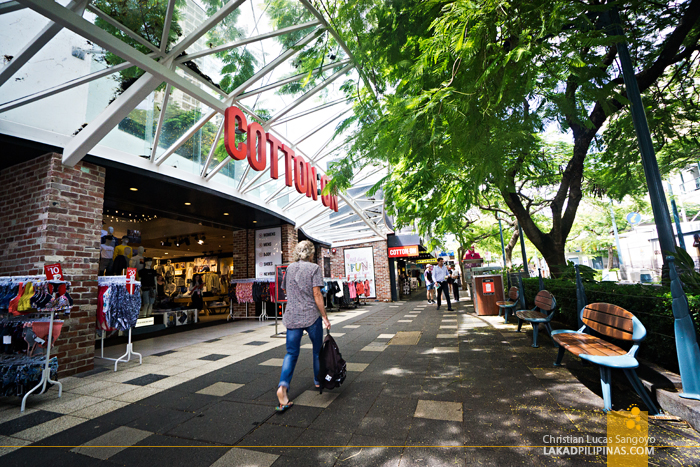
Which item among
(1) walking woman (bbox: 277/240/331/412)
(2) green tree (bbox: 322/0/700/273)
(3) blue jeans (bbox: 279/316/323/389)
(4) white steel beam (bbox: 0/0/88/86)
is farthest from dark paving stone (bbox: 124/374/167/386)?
(4) white steel beam (bbox: 0/0/88/86)

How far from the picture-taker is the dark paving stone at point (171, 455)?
214 cm

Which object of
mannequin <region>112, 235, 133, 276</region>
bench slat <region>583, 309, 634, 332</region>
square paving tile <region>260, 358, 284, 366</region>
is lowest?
square paving tile <region>260, 358, 284, 366</region>

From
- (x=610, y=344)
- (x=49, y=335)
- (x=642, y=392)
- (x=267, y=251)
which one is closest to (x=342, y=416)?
(x=642, y=392)

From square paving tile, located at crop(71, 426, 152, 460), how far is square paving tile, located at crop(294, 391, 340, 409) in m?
1.38

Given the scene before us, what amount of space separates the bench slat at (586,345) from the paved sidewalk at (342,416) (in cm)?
43

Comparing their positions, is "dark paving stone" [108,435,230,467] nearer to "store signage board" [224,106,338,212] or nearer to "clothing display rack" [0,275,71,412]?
"clothing display rack" [0,275,71,412]

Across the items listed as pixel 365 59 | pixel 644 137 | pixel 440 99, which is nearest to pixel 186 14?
pixel 365 59

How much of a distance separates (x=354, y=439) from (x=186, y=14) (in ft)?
19.4

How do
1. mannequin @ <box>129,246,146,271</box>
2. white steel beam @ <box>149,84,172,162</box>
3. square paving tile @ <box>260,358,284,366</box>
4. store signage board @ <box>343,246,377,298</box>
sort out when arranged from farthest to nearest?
store signage board @ <box>343,246,377,298</box> → mannequin @ <box>129,246,146,271</box> → white steel beam @ <box>149,84,172,162</box> → square paving tile @ <box>260,358,284,366</box>

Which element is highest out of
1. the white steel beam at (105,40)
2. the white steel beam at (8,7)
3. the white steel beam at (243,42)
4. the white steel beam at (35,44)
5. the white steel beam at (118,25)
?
the white steel beam at (243,42)

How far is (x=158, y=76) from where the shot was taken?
4227mm

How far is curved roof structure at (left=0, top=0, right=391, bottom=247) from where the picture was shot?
13.0ft

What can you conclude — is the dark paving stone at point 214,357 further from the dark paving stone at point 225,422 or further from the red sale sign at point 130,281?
the dark paving stone at point 225,422

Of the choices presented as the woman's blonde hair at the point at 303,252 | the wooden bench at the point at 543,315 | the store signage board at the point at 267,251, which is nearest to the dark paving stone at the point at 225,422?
the woman's blonde hair at the point at 303,252
